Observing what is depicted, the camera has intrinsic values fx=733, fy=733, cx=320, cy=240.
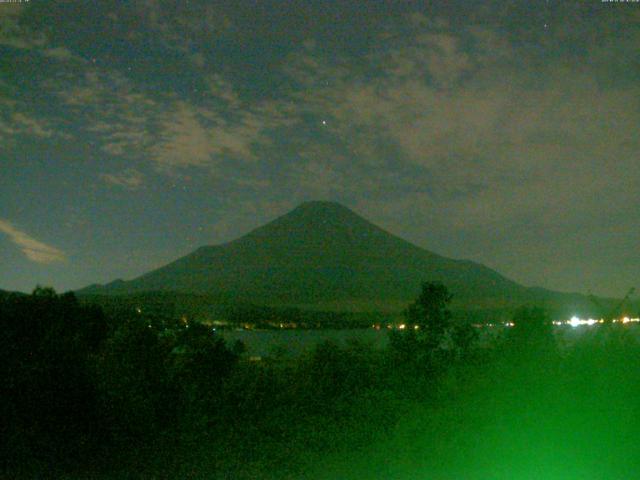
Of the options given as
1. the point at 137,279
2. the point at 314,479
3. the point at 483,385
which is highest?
the point at 137,279

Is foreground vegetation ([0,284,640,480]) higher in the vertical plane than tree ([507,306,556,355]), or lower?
lower

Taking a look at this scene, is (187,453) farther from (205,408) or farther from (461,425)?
(461,425)

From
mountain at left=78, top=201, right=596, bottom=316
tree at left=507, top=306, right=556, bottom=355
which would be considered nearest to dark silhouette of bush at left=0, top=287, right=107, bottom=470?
tree at left=507, top=306, right=556, bottom=355

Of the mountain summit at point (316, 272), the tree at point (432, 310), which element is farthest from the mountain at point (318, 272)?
the tree at point (432, 310)

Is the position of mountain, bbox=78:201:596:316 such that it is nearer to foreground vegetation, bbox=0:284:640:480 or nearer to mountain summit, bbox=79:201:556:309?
mountain summit, bbox=79:201:556:309

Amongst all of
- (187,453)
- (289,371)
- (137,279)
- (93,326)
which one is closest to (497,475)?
(187,453)

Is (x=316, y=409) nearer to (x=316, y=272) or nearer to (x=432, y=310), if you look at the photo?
(x=432, y=310)

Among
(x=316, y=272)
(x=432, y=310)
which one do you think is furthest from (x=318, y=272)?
(x=432, y=310)
